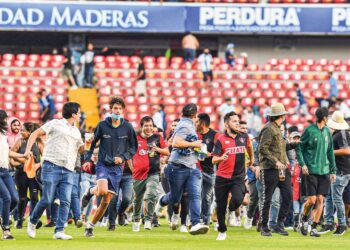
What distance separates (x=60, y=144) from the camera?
19.0 m

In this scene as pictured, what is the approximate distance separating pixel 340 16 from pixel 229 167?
1094 inches

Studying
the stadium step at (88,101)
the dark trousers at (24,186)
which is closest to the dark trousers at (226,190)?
the dark trousers at (24,186)

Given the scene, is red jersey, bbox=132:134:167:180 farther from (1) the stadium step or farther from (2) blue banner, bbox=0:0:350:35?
(2) blue banner, bbox=0:0:350:35

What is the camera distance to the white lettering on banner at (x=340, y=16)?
152 feet

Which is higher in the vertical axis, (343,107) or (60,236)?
(343,107)

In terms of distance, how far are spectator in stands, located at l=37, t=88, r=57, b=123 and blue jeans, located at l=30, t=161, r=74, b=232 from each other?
20063mm

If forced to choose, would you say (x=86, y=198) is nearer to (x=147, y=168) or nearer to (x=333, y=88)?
(x=147, y=168)

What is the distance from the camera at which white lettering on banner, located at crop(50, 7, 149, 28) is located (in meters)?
45.8

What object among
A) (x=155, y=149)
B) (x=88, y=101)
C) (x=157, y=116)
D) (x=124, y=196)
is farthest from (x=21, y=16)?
(x=124, y=196)

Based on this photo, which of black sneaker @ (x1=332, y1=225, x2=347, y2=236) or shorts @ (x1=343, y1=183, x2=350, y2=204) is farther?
shorts @ (x1=343, y1=183, x2=350, y2=204)

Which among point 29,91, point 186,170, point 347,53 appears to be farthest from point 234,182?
point 347,53

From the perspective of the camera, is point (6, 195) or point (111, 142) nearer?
point (6, 195)

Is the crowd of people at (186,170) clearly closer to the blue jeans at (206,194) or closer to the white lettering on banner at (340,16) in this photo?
the blue jeans at (206,194)

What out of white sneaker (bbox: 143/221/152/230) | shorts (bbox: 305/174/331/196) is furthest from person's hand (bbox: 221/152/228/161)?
white sneaker (bbox: 143/221/152/230)
